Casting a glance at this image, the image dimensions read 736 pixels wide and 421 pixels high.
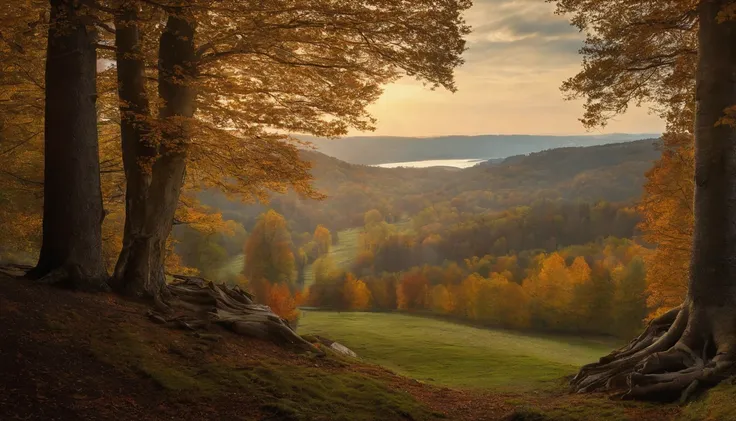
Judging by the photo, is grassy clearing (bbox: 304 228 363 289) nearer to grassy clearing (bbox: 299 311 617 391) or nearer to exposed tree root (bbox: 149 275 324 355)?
grassy clearing (bbox: 299 311 617 391)

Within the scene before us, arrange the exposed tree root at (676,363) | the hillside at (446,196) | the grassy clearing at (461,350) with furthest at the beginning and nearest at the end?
the hillside at (446,196), the grassy clearing at (461,350), the exposed tree root at (676,363)

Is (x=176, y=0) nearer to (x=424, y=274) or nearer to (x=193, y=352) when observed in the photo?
(x=193, y=352)

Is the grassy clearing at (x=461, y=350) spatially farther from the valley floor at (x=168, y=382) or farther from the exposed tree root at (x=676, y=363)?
the valley floor at (x=168, y=382)

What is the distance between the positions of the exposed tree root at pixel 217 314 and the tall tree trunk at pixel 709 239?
671cm

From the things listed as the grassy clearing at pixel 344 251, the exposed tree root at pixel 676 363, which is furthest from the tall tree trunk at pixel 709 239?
the grassy clearing at pixel 344 251

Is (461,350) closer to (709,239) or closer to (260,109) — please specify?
(709,239)

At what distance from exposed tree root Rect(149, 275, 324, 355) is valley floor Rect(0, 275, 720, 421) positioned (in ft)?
2.14

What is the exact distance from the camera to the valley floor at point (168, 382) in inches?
251

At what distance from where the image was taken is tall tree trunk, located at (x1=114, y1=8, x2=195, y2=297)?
11977 millimetres

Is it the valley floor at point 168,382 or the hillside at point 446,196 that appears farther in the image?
the hillside at point 446,196

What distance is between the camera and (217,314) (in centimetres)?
1217

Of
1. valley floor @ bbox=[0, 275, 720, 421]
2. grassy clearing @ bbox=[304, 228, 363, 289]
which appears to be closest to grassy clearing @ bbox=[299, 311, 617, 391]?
valley floor @ bbox=[0, 275, 720, 421]

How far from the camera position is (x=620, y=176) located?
175250 millimetres

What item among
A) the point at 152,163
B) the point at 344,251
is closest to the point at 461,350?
the point at 152,163
